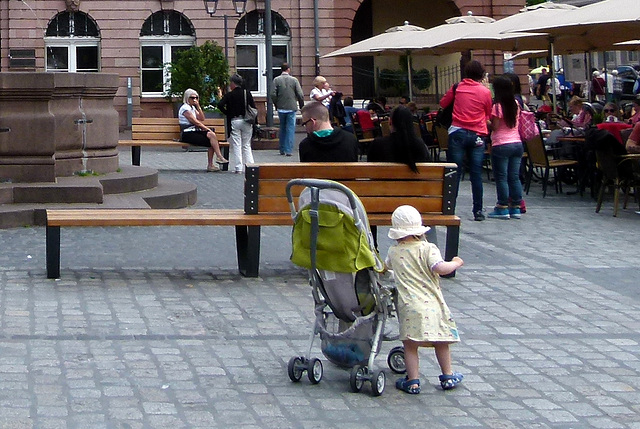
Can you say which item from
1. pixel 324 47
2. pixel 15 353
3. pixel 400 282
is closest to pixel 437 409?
pixel 400 282

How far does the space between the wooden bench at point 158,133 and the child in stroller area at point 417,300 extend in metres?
14.3

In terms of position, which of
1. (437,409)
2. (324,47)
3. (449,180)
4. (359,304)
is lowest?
(437,409)

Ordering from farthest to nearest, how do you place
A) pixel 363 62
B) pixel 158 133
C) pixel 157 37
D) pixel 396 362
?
1. pixel 363 62
2. pixel 157 37
3. pixel 158 133
4. pixel 396 362

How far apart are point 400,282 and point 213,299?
104 inches

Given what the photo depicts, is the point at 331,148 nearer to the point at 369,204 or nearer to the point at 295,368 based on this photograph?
the point at 369,204

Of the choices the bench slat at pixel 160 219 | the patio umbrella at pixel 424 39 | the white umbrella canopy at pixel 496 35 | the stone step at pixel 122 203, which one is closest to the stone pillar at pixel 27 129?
the stone step at pixel 122 203

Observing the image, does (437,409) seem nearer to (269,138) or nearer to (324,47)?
(269,138)

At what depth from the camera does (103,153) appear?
1423 cm

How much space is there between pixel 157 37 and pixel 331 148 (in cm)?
3034

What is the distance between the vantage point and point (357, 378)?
241 inches

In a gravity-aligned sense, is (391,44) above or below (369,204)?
above

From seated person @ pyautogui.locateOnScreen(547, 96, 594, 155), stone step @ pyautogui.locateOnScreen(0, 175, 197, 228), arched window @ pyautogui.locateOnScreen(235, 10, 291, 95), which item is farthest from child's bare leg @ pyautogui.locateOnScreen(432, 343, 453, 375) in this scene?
arched window @ pyautogui.locateOnScreen(235, 10, 291, 95)

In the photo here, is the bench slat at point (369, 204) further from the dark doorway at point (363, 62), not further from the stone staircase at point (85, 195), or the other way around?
the dark doorway at point (363, 62)

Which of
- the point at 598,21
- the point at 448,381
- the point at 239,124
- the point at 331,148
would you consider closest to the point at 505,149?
the point at 598,21
